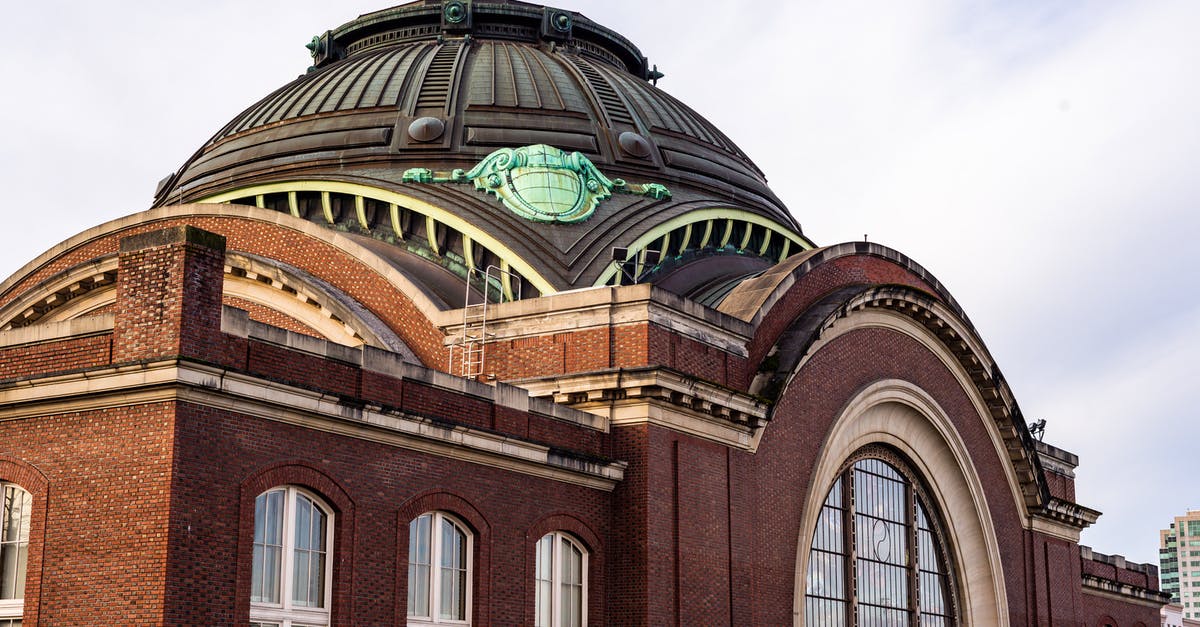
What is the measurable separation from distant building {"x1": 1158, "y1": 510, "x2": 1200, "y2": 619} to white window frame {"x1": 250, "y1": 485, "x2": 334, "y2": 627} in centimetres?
17340

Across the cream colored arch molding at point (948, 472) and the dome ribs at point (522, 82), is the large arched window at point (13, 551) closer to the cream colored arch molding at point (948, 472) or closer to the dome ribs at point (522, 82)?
the cream colored arch molding at point (948, 472)

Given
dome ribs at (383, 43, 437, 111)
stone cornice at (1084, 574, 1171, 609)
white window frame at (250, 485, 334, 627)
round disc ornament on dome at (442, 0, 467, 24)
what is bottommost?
white window frame at (250, 485, 334, 627)

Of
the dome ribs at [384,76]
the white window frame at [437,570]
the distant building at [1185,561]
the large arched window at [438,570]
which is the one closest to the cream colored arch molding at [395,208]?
the dome ribs at [384,76]

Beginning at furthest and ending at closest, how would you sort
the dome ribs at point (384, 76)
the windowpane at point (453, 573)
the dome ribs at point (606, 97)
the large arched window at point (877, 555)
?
the dome ribs at point (606, 97), the dome ribs at point (384, 76), the large arched window at point (877, 555), the windowpane at point (453, 573)

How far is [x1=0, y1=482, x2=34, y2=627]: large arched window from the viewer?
23.2m

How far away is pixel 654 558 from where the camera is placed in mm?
29875

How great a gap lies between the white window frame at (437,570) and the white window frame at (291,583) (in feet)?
5.48

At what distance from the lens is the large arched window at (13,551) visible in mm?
23156

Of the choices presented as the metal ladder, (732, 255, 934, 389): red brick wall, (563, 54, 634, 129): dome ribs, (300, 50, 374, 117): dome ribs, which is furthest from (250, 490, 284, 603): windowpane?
(300, 50, 374, 117): dome ribs

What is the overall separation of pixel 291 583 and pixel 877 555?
60.8 feet

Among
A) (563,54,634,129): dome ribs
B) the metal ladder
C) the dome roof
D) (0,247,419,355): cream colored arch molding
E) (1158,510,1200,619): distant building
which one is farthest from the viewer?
(1158,510,1200,619): distant building

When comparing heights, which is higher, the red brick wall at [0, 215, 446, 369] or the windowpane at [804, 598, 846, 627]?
the red brick wall at [0, 215, 446, 369]

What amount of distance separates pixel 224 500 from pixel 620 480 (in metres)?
9.50

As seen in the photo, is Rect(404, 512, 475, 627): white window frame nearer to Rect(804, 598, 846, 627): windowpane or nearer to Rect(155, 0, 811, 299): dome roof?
Rect(155, 0, 811, 299): dome roof
